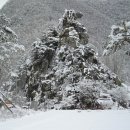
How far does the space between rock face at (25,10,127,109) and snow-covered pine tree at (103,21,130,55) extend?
3278 millimetres

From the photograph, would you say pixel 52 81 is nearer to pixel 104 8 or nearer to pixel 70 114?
pixel 70 114

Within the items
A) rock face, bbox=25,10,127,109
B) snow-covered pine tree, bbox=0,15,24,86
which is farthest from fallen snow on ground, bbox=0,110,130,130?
snow-covered pine tree, bbox=0,15,24,86

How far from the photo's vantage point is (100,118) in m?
8.11

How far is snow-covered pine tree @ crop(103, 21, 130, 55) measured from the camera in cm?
1441

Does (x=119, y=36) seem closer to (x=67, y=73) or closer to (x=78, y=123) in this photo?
(x=67, y=73)

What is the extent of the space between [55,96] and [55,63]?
106 inches

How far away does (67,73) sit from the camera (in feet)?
64.4

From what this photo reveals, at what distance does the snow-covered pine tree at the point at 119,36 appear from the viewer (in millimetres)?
14414

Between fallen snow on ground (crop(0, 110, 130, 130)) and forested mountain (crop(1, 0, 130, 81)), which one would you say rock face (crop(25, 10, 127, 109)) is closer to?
fallen snow on ground (crop(0, 110, 130, 130))

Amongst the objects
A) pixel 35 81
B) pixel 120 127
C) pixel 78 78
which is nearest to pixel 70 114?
pixel 120 127

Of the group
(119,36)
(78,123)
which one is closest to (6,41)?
(119,36)

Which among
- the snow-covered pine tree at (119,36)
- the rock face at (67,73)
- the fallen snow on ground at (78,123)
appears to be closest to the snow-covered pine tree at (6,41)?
the rock face at (67,73)

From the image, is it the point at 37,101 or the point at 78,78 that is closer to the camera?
the point at 78,78

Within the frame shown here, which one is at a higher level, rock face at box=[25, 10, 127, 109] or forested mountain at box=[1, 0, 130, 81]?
forested mountain at box=[1, 0, 130, 81]
